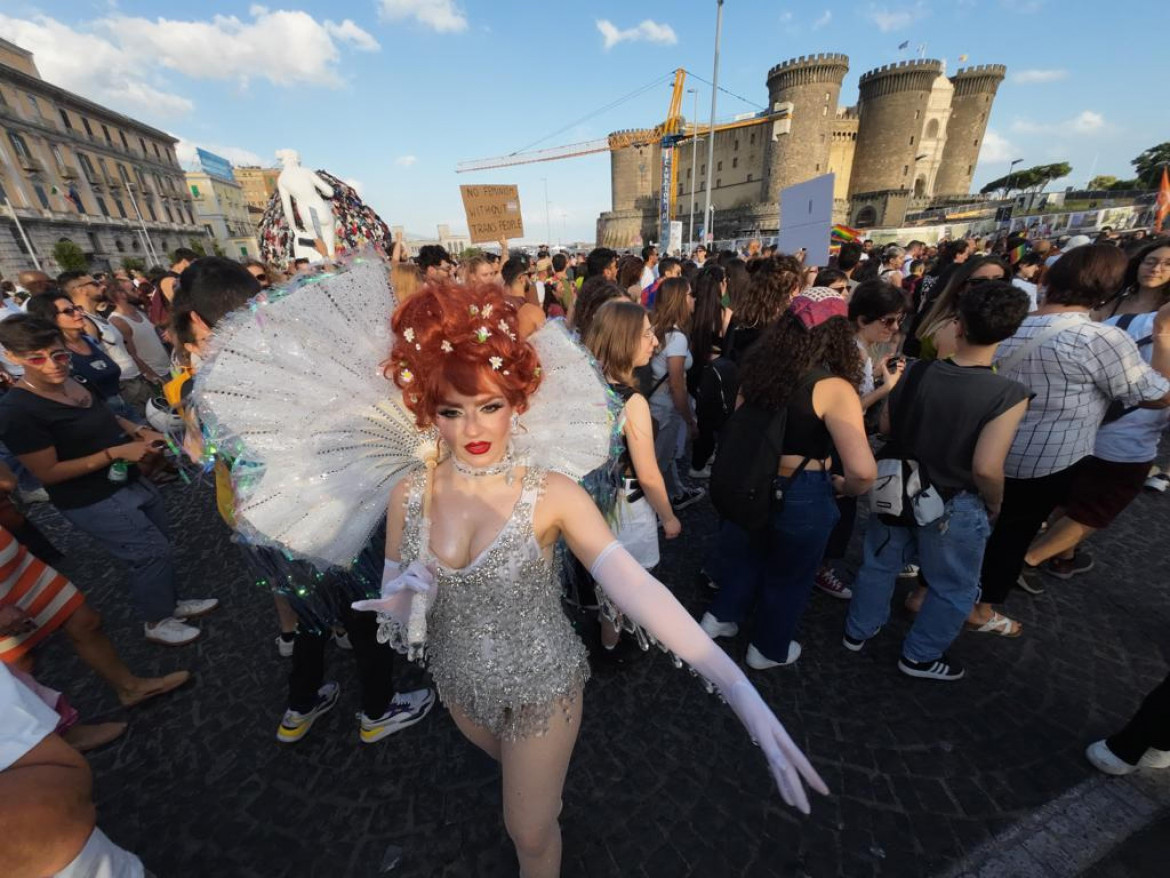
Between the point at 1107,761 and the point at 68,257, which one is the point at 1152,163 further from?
the point at 68,257

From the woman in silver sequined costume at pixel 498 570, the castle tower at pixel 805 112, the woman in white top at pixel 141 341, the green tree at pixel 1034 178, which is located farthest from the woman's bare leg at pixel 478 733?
the green tree at pixel 1034 178

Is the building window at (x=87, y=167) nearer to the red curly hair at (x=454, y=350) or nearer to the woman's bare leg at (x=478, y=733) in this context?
the red curly hair at (x=454, y=350)

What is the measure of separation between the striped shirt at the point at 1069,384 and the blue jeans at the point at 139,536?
5128mm

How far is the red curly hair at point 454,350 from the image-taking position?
1.30 metres

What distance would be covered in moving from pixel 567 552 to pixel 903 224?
57.1 m

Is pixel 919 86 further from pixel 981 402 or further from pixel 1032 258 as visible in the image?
pixel 981 402

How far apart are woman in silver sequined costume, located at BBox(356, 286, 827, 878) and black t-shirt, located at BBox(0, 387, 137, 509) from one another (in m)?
2.51

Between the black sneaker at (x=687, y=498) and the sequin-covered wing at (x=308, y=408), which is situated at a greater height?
the sequin-covered wing at (x=308, y=408)

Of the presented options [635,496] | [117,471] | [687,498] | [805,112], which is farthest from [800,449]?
[805,112]

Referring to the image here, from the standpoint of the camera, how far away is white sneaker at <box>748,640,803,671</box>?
2859 millimetres

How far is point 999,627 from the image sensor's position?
299cm

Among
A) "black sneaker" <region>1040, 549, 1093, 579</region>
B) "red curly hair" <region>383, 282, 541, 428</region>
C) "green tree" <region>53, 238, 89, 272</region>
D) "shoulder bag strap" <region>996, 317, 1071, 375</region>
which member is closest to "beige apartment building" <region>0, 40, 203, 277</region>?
"green tree" <region>53, 238, 89, 272</region>

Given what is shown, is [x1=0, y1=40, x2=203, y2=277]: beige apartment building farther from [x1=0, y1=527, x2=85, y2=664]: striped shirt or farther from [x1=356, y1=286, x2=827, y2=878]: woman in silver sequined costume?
[x1=356, y1=286, x2=827, y2=878]: woman in silver sequined costume

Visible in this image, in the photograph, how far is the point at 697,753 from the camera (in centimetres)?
243
